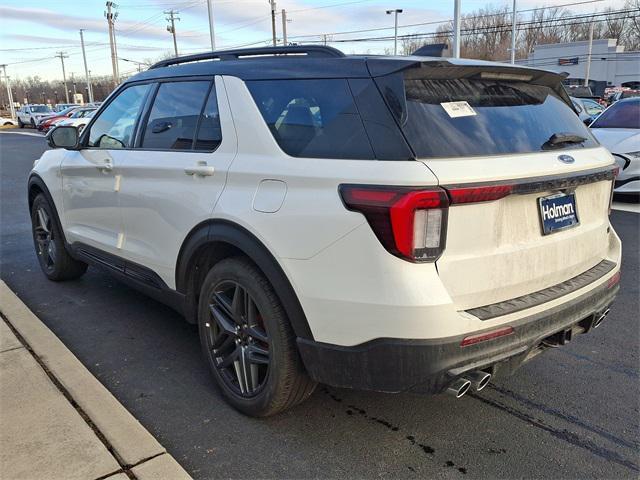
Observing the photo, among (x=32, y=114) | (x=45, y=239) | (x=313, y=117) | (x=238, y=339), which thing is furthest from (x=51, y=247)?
(x=32, y=114)

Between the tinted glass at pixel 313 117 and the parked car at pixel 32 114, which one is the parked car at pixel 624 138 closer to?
the tinted glass at pixel 313 117

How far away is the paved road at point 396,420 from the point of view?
102 inches

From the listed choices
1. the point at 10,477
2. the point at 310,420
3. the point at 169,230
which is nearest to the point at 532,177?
the point at 310,420

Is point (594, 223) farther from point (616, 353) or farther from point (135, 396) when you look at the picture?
point (135, 396)

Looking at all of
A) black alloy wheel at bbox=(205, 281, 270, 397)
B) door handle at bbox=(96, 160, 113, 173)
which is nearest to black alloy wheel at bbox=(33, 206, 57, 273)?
door handle at bbox=(96, 160, 113, 173)

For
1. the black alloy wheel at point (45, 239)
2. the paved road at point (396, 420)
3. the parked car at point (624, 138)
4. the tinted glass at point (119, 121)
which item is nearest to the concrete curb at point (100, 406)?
the paved road at point (396, 420)

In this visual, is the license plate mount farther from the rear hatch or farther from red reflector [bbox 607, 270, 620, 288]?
red reflector [bbox 607, 270, 620, 288]

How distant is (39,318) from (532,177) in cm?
388

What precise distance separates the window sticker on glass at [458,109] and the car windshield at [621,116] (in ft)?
27.0

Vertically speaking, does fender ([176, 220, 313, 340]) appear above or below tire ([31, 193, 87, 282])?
above

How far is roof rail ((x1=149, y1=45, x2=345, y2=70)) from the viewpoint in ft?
9.18

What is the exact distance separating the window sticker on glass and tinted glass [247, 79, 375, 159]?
0.41 m

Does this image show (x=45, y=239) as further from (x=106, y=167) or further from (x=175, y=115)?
(x=175, y=115)

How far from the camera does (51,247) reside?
526 centimetres
